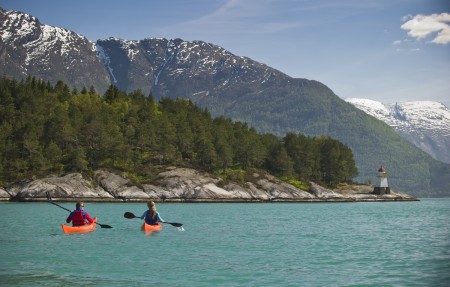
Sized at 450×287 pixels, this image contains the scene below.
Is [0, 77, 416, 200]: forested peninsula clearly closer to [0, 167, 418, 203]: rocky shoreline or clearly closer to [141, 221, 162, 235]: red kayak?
[0, 167, 418, 203]: rocky shoreline

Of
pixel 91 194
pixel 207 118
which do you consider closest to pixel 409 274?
pixel 91 194

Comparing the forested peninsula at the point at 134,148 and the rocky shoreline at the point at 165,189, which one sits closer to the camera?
the rocky shoreline at the point at 165,189

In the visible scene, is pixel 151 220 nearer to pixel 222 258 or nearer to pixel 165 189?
pixel 222 258

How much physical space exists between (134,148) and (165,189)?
27232 mm

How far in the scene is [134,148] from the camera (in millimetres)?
157500

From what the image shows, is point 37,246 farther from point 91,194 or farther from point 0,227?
point 91,194

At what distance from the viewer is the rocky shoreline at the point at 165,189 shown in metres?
122

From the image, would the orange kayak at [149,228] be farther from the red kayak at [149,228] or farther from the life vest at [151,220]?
the life vest at [151,220]

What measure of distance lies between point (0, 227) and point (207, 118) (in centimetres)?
14939

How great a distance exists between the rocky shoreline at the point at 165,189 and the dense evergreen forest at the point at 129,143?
5586mm

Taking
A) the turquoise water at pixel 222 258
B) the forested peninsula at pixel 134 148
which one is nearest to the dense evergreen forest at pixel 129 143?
the forested peninsula at pixel 134 148

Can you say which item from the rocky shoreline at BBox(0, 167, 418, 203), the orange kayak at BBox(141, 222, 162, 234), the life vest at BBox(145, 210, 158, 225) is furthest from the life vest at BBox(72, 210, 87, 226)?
the rocky shoreline at BBox(0, 167, 418, 203)

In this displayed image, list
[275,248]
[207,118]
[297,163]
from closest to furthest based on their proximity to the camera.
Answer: [275,248] → [297,163] → [207,118]

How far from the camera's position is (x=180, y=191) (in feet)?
445
